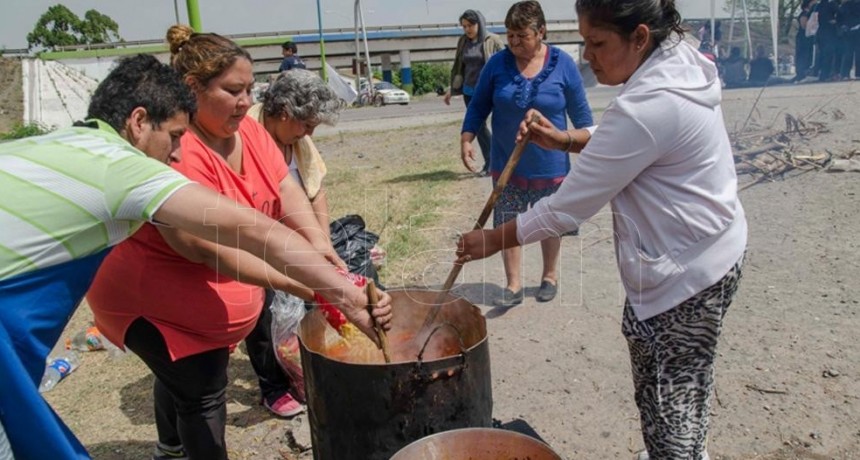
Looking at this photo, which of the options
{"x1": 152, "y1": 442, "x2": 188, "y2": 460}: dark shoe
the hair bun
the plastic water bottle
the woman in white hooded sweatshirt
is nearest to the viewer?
the woman in white hooded sweatshirt

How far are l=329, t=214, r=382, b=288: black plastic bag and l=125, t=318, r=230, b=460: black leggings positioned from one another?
5.63 feet

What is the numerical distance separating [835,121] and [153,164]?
9.52 meters

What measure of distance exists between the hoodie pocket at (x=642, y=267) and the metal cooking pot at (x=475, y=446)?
0.60 m

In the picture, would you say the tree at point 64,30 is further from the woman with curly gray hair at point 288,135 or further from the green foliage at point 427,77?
the woman with curly gray hair at point 288,135

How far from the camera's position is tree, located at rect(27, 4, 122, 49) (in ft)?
229

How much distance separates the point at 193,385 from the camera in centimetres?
249

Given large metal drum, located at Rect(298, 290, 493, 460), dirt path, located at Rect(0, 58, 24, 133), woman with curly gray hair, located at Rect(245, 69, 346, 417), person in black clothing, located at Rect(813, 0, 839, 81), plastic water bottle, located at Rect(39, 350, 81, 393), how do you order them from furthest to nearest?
dirt path, located at Rect(0, 58, 24, 133), person in black clothing, located at Rect(813, 0, 839, 81), plastic water bottle, located at Rect(39, 350, 81, 393), woman with curly gray hair, located at Rect(245, 69, 346, 417), large metal drum, located at Rect(298, 290, 493, 460)

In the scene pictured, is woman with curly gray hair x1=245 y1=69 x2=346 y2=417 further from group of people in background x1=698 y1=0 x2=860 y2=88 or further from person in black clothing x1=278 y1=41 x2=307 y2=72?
group of people in background x1=698 y1=0 x2=860 y2=88

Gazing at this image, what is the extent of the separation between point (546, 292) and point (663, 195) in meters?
2.80

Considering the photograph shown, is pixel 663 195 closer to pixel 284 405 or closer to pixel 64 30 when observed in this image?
pixel 284 405

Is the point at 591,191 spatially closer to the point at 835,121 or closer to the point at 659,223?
the point at 659,223

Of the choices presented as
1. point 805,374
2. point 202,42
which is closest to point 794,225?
point 805,374

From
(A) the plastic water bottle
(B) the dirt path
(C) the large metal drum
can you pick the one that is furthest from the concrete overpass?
(C) the large metal drum

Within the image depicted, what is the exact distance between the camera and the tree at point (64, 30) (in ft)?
229
